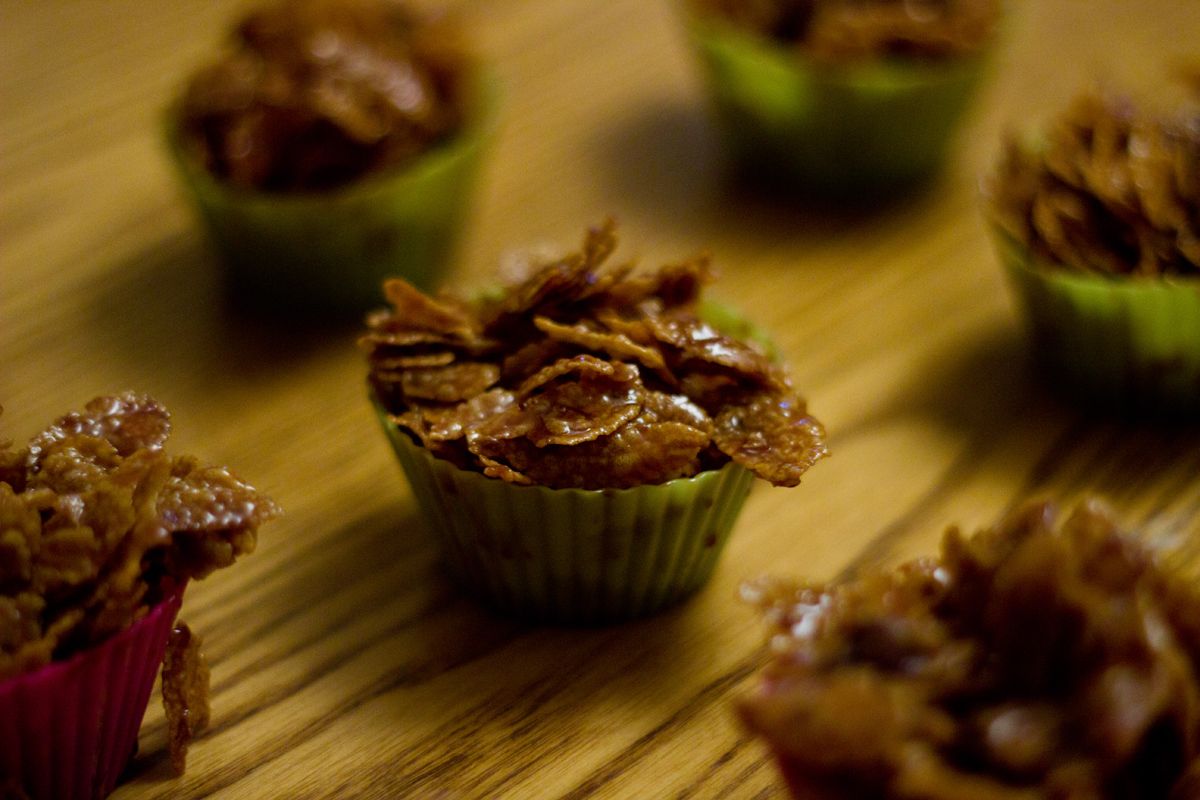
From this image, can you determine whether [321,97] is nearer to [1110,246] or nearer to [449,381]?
[449,381]

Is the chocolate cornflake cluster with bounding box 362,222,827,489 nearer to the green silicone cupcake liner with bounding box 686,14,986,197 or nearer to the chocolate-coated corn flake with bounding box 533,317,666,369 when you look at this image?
the chocolate-coated corn flake with bounding box 533,317,666,369

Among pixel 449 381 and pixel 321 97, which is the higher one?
pixel 321 97

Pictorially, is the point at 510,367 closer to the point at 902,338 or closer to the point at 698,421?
the point at 698,421

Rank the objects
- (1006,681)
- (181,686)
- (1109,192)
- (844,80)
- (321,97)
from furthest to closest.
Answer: (844,80), (321,97), (1109,192), (181,686), (1006,681)

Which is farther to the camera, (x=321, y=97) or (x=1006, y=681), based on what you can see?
(x=321, y=97)

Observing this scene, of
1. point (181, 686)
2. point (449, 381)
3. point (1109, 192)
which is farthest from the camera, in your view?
point (1109, 192)

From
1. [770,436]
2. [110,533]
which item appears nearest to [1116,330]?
[770,436]

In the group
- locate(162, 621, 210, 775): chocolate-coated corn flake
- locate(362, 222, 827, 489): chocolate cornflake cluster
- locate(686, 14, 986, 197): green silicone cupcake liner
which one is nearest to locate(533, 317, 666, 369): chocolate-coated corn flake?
locate(362, 222, 827, 489): chocolate cornflake cluster
